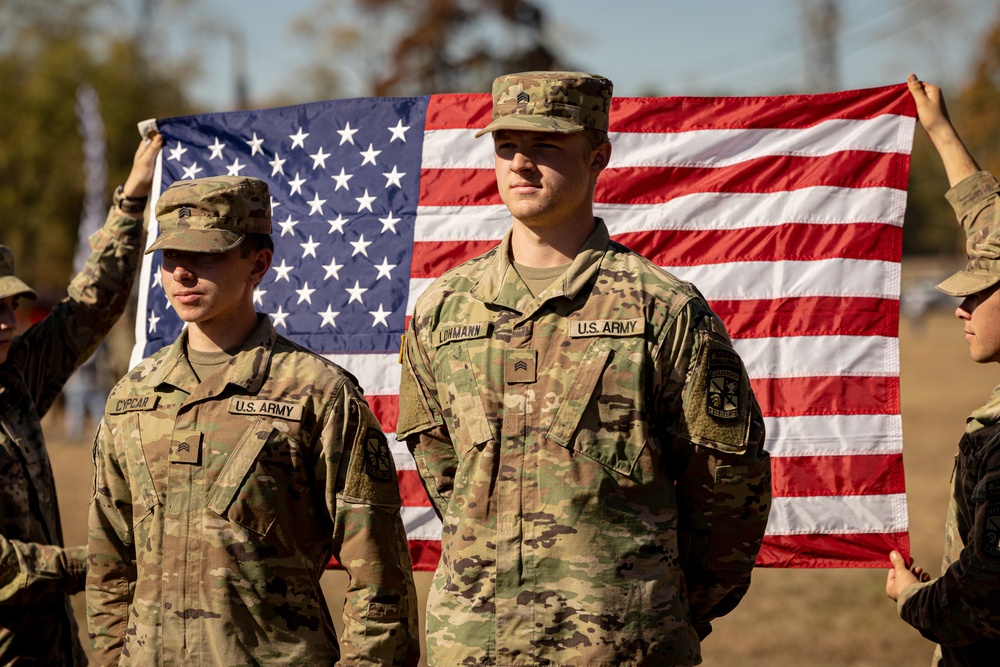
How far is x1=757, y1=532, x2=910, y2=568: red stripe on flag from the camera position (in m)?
4.95

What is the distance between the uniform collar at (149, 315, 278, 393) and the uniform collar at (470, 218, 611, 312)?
0.66 m

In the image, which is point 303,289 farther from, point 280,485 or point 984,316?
point 984,316

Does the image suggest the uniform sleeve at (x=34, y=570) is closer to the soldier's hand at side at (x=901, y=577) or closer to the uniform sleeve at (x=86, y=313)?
the uniform sleeve at (x=86, y=313)

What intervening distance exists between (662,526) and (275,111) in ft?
10.7

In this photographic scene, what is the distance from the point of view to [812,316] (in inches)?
203

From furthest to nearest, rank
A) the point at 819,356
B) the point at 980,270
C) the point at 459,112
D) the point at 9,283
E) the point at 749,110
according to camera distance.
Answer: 1. the point at 459,112
2. the point at 749,110
3. the point at 819,356
4. the point at 9,283
5. the point at 980,270

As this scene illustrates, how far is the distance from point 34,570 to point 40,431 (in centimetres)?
59

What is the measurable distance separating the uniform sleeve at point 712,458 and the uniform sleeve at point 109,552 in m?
1.66

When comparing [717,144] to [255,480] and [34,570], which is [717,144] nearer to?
[255,480]

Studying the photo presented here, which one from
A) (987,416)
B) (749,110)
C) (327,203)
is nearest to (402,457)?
(327,203)

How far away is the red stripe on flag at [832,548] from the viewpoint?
16.2 ft

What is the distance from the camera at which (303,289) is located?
5.53m

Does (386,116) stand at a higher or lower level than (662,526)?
higher

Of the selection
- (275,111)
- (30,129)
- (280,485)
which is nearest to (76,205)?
(30,129)
